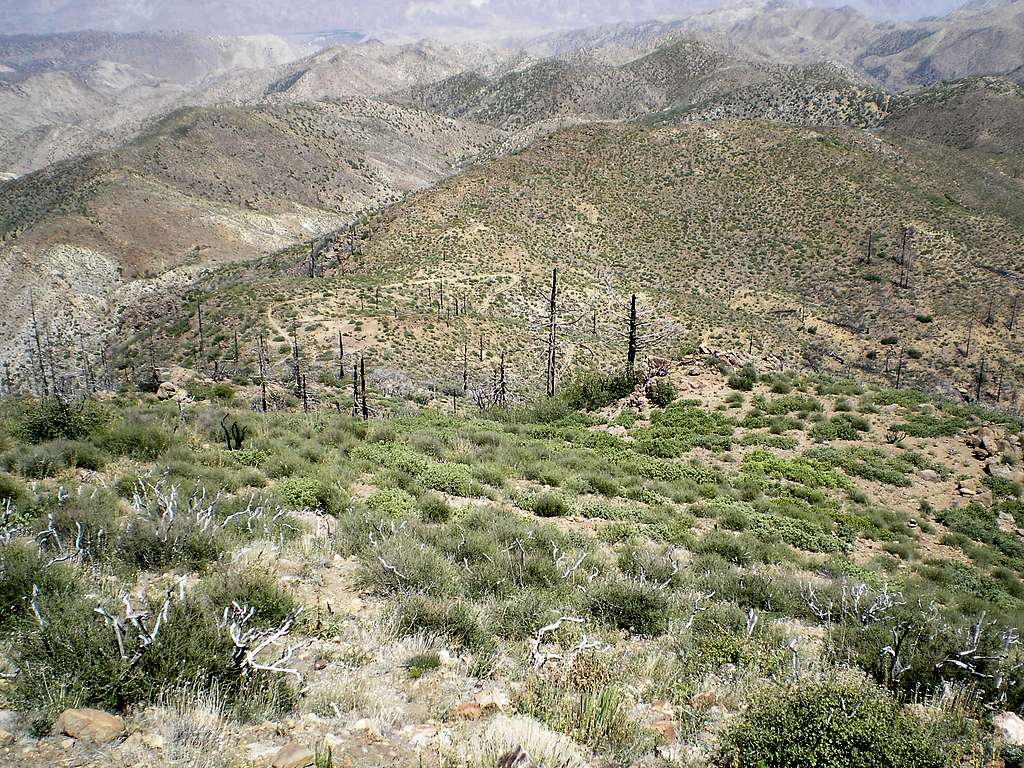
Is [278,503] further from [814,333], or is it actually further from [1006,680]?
[814,333]

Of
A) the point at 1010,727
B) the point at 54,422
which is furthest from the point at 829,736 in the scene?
the point at 54,422

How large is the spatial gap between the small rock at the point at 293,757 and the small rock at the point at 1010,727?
5.03 meters

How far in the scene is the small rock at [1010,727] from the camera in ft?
13.8

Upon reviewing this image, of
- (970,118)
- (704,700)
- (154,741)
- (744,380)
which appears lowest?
(704,700)

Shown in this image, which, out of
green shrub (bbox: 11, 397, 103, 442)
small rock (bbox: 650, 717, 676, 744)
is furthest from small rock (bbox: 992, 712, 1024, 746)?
green shrub (bbox: 11, 397, 103, 442)

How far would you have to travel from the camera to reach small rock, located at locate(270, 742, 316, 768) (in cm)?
314

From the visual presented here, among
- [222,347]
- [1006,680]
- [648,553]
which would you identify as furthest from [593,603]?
[222,347]

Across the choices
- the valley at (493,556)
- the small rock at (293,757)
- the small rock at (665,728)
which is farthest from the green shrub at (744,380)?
the small rock at (293,757)

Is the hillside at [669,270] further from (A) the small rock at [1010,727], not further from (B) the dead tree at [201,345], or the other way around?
(A) the small rock at [1010,727]

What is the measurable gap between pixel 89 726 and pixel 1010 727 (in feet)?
21.1

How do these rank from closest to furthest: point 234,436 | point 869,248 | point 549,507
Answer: point 549,507
point 234,436
point 869,248

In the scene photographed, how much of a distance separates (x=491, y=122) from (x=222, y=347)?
15849 cm

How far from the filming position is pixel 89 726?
10.3 ft

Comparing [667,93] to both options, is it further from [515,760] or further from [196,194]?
[515,760]
